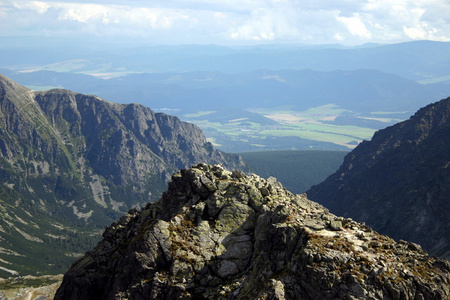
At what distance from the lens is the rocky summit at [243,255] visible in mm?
46594

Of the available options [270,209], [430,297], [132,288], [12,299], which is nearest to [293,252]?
[270,209]

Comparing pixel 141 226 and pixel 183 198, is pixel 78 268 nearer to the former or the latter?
pixel 141 226

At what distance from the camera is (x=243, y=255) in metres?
58.5

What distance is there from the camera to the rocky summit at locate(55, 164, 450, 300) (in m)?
46.6

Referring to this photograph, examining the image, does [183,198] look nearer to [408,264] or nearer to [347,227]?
[347,227]

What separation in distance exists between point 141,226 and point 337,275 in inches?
1415

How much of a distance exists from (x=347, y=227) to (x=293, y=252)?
32.5 feet

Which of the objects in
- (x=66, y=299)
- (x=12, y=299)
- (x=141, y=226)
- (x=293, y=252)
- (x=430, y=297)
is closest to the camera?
(x=430, y=297)

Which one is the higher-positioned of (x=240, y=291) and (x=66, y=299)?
(x=240, y=291)

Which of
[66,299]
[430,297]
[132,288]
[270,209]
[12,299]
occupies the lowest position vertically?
[12,299]

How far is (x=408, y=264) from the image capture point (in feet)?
158

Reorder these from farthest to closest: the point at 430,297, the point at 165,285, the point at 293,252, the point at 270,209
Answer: the point at 270,209 < the point at 165,285 < the point at 293,252 < the point at 430,297

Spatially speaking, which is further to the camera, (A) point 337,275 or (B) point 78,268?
(B) point 78,268

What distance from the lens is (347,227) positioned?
5766cm
